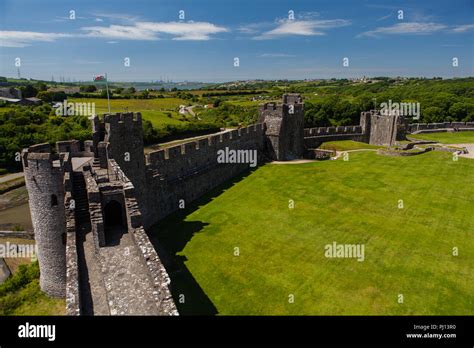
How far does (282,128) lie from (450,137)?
27.7 meters

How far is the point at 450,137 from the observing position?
163 ft

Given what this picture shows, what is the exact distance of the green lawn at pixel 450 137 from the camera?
4622 cm

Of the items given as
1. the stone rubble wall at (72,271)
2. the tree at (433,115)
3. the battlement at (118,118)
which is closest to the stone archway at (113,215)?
the stone rubble wall at (72,271)

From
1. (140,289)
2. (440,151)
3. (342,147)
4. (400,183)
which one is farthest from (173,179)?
(440,151)

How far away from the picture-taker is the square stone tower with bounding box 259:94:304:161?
126 ft

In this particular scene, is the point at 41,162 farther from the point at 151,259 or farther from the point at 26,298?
the point at 151,259

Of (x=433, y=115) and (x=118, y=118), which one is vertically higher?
(x=118, y=118)
